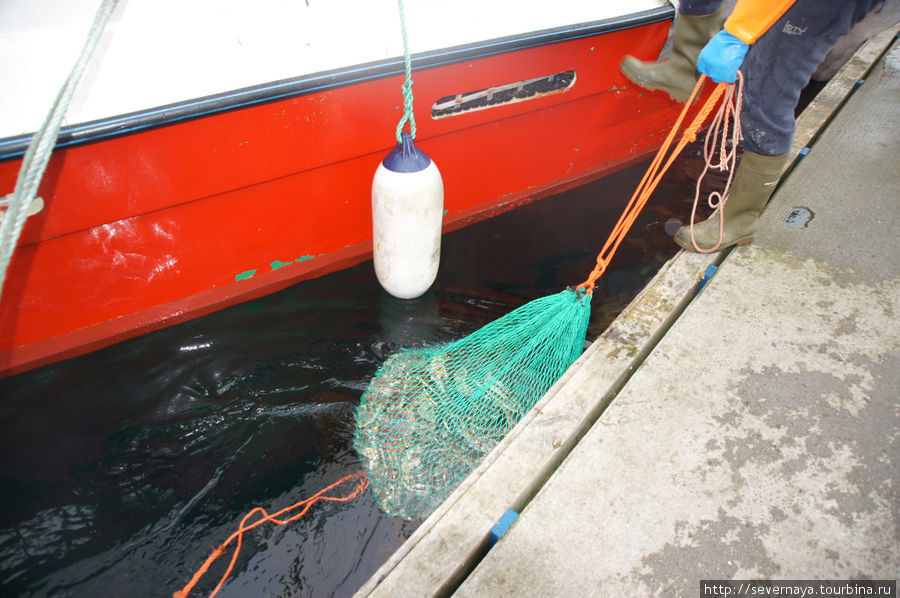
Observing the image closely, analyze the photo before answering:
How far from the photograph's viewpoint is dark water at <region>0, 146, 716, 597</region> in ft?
7.52

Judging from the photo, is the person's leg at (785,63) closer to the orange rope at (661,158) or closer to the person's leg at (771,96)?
the person's leg at (771,96)

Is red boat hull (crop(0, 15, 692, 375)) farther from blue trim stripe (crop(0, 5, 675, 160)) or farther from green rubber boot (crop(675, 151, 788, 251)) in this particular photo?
green rubber boot (crop(675, 151, 788, 251))

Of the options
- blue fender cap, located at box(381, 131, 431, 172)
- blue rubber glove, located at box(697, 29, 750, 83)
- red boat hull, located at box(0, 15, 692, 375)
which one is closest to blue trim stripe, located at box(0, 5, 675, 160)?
red boat hull, located at box(0, 15, 692, 375)

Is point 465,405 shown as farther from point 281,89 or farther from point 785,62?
point 785,62

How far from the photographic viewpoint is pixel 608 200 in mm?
4480

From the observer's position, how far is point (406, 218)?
2883mm

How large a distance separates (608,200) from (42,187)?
12.7 feet

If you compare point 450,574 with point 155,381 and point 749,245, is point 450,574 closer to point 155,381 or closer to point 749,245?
point 155,381

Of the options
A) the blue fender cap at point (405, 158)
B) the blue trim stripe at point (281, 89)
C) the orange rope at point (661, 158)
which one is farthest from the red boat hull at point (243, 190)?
the orange rope at point (661, 158)

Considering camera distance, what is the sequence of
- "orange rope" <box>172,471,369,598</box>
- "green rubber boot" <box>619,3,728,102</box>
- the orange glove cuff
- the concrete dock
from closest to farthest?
the concrete dock < the orange glove cuff < "orange rope" <box>172,471,369,598</box> < "green rubber boot" <box>619,3,728,102</box>

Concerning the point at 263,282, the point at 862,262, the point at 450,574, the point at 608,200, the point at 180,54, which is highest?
the point at 180,54

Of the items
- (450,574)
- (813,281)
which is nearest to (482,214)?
(813,281)

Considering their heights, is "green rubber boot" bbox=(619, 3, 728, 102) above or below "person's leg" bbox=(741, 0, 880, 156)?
above

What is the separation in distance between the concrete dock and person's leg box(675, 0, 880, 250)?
18 centimetres
